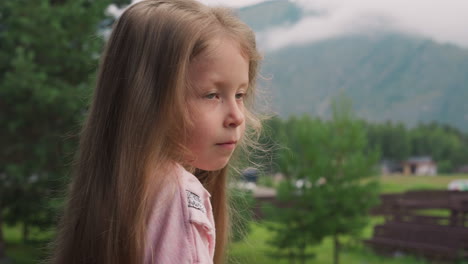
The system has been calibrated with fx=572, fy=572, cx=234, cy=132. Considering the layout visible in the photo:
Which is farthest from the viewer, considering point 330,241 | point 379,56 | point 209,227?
point 379,56

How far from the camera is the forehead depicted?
1.29 m

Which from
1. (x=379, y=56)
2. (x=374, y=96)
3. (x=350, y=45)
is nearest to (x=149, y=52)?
(x=374, y=96)

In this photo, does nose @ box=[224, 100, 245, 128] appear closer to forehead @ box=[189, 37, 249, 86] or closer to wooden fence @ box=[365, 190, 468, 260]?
forehead @ box=[189, 37, 249, 86]

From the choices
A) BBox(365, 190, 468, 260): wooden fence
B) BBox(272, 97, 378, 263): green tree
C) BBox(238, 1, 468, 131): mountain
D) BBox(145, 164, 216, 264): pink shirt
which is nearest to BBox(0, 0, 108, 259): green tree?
BBox(272, 97, 378, 263): green tree

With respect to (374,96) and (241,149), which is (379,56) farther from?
(241,149)

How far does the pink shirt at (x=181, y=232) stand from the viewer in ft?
3.70

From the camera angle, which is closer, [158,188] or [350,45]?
[158,188]

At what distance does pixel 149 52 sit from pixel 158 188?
0.31m

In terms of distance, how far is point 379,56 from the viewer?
85.8 m

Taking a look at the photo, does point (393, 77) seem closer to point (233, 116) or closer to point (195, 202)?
point (233, 116)

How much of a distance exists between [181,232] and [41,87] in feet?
26.8

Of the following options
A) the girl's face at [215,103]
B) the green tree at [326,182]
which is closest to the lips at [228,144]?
the girl's face at [215,103]

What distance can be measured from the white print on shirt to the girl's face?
0.45 feet

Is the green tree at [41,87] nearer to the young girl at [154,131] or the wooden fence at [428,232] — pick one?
the young girl at [154,131]
